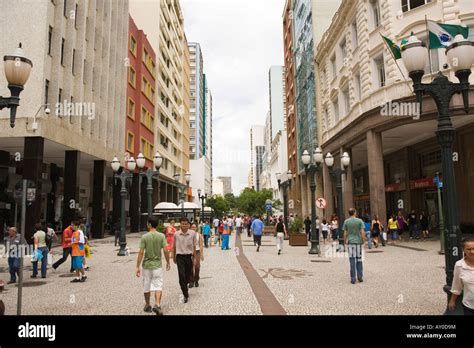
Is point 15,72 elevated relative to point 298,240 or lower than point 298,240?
elevated

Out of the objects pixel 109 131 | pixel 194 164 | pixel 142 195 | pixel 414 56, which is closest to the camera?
pixel 414 56

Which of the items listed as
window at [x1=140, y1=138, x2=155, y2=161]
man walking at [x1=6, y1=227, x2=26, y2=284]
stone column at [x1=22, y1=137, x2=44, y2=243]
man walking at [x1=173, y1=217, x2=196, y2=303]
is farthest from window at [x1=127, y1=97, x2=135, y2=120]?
man walking at [x1=173, y1=217, x2=196, y2=303]

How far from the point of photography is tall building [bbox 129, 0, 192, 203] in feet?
150

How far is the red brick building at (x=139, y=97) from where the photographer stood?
120ft

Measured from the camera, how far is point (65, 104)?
22.1 metres

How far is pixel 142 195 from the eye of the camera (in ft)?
136

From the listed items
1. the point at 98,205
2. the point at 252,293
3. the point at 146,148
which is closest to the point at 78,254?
the point at 252,293

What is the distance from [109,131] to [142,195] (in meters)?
12.2

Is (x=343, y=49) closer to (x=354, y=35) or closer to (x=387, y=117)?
(x=354, y=35)

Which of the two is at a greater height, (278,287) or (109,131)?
(109,131)

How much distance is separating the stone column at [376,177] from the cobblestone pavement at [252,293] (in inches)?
347

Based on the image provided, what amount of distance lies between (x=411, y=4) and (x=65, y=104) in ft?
72.9

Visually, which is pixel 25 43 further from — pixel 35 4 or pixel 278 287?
pixel 278 287
